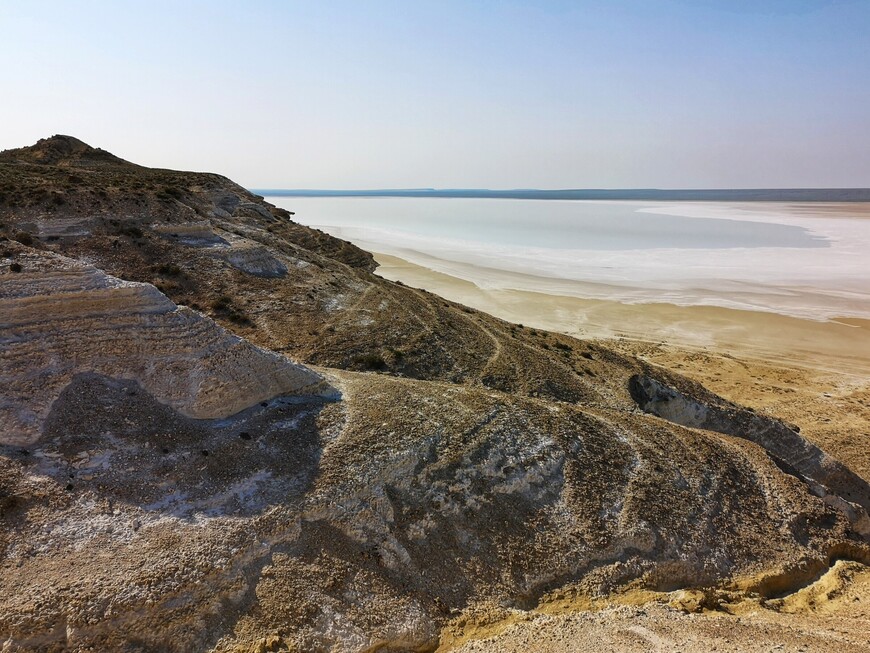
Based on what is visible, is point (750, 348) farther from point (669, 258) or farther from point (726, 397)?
point (669, 258)

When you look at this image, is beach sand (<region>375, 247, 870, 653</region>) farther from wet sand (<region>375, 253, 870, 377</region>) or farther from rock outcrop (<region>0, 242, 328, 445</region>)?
rock outcrop (<region>0, 242, 328, 445</region>)

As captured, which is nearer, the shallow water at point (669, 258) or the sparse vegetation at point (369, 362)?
the sparse vegetation at point (369, 362)

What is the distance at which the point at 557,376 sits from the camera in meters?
20.3

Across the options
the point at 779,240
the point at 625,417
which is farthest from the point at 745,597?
the point at 779,240

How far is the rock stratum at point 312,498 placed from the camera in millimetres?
8891

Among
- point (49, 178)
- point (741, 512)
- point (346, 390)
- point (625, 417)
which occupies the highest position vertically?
point (49, 178)

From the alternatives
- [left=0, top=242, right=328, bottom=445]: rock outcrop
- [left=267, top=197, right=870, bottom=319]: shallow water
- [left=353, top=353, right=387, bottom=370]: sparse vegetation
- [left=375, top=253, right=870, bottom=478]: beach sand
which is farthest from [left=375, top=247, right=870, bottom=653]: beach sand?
[left=353, top=353, right=387, bottom=370]: sparse vegetation

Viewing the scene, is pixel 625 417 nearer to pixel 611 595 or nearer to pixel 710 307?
pixel 611 595

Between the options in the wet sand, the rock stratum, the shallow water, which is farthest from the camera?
the shallow water

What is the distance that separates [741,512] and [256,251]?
24.2 meters

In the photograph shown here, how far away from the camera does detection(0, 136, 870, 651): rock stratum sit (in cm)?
889

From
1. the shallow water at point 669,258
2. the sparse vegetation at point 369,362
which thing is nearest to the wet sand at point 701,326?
the shallow water at point 669,258

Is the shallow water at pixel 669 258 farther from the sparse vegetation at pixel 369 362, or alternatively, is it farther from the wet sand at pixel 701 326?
the sparse vegetation at pixel 369 362

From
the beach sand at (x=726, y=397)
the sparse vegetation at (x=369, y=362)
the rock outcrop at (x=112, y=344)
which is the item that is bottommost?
the beach sand at (x=726, y=397)
